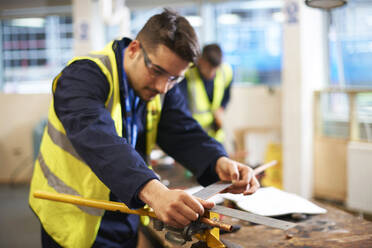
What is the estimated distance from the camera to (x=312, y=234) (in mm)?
1227

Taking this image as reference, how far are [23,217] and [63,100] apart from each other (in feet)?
11.3

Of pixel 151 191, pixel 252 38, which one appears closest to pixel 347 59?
pixel 252 38

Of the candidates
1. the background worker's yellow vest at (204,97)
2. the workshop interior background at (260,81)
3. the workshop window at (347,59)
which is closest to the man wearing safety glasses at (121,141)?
the workshop interior background at (260,81)

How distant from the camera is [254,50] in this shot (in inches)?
199

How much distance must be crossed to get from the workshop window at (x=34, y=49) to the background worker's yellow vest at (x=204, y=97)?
118 inches

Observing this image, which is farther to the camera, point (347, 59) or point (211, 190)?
point (347, 59)

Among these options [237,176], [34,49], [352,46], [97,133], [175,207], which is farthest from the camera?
[34,49]

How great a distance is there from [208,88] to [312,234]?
2288 millimetres

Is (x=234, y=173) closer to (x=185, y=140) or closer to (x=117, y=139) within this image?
(x=185, y=140)

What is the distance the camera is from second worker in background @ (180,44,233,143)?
10.2ft

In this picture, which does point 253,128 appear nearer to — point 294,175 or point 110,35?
point 294,175

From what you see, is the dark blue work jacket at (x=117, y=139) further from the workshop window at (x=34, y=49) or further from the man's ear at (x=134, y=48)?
the workshop window at (x=34, y=49)

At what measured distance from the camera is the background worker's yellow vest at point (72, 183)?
3.78ft

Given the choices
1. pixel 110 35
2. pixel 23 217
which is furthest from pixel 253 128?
pixel 23 217
